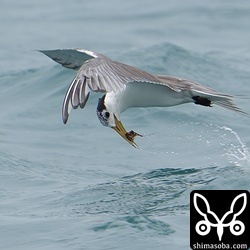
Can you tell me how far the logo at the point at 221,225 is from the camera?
7.71 m

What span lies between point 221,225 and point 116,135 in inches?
206

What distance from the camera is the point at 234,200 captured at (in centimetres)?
853

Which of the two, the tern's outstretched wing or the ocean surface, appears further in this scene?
the ocean surface

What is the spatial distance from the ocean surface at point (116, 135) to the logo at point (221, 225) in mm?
265

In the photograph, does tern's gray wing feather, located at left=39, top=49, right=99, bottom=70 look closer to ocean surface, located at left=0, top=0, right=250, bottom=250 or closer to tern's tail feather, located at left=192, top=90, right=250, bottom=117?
ocean surface, located at left=0, top=0, right=250, bottom=250

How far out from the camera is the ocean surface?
9133 mm

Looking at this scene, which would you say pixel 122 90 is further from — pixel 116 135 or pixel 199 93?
pixel 116 135

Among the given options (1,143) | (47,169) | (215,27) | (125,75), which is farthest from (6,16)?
(125,75)

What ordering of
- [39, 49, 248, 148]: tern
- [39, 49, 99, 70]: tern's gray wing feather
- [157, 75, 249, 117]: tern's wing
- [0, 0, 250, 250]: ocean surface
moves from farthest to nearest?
[39, 49, 99, 70]: tern's gray wing feather < [157, 75, 249, 117]: tern's wing < [0, 0, 250, 250]: ocean surface < [39, 49, 248, 148]: tern

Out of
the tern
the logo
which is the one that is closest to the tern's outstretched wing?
the tern

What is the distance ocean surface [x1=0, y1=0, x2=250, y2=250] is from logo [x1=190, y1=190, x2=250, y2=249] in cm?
26

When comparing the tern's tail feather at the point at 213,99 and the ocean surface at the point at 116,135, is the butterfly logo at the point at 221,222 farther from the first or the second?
the tern's tail feather at the point at 213,99

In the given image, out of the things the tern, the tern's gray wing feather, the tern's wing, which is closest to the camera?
the tern

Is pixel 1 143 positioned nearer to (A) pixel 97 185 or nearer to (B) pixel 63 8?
(A) pixel 97 185
